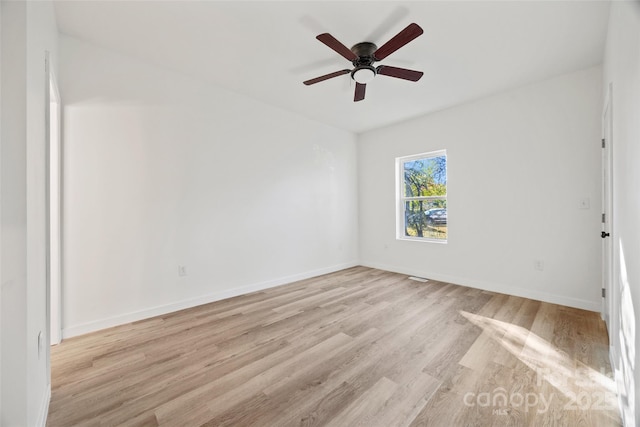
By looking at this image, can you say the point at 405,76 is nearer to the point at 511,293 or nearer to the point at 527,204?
the point at 527,204

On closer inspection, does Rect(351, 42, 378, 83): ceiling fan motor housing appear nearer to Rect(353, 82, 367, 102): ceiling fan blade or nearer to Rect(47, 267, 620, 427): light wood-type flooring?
Rect(353, 82, 367, 102): ceiling fan blade

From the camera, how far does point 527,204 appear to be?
3.31 meters

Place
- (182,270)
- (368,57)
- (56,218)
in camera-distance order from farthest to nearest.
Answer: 1. (182,270)
2. (368,57)
3. (56,218)

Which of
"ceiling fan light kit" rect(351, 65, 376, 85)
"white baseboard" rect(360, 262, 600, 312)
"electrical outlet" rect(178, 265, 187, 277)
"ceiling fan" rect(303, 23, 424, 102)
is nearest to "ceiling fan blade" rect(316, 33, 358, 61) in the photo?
"ceiling fan" rect(303, 23, 424, 102)

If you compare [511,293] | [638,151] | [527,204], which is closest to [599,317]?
[511,293]

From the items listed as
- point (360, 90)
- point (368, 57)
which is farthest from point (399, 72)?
point (360, 90)

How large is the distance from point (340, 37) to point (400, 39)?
639 millimetres

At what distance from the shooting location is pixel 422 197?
4.50 metres

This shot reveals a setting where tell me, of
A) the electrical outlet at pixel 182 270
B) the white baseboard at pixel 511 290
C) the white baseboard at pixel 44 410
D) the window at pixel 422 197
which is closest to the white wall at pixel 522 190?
the white baseboard at pixel 511 290

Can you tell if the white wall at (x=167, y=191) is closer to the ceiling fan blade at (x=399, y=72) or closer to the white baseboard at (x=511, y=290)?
the ceiling fan blade at (x=399, y=72)

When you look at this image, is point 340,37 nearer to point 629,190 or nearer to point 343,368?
point 629,190

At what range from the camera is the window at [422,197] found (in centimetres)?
423

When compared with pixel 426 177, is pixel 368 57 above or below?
above

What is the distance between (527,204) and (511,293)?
3.86 ft
